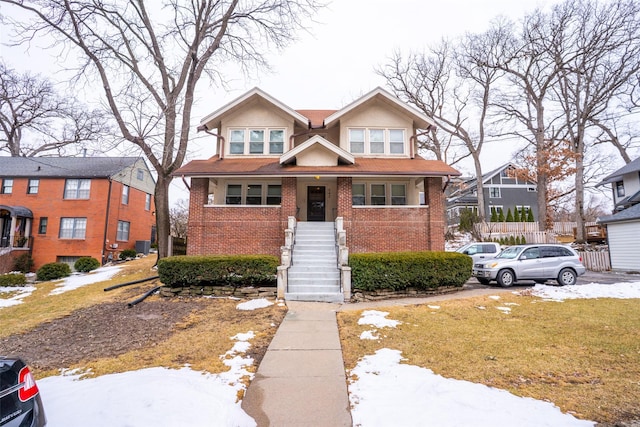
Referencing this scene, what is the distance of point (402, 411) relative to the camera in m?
3.37

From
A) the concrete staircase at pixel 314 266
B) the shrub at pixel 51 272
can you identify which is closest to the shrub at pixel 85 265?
the shrub at pixel 51 272

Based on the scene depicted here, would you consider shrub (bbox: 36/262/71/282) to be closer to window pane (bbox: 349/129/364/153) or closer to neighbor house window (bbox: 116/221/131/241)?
neighbor house window (bbox: 116/221/131/241)

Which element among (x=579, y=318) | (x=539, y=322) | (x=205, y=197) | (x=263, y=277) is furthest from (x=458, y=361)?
(x=205, y=197)

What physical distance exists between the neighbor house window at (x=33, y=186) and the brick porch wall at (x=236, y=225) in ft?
60.1

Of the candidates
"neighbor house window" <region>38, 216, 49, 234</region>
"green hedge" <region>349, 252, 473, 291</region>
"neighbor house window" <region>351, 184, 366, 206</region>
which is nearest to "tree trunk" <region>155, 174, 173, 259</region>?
"neighbor house window" <region>351, 184, 366, 206</region>

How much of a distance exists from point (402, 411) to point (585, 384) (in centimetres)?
257

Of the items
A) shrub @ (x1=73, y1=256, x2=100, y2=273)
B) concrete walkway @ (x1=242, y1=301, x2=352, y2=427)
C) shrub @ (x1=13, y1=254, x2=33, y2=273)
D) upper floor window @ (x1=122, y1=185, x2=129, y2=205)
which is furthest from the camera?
upper floor window @ (x1=122, y1=185, x2=129, y2=205)

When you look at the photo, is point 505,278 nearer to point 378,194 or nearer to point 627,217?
point 378,194

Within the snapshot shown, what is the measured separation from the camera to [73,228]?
22125 mm

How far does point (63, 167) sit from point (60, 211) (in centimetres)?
363

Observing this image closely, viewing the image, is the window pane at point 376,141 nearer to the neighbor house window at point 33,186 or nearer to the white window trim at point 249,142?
the white window trim at point 249,142

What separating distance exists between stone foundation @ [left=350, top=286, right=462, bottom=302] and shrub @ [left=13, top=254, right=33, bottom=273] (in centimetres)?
2448

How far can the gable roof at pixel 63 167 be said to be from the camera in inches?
893

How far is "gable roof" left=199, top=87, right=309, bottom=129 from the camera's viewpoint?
14.5 metres
